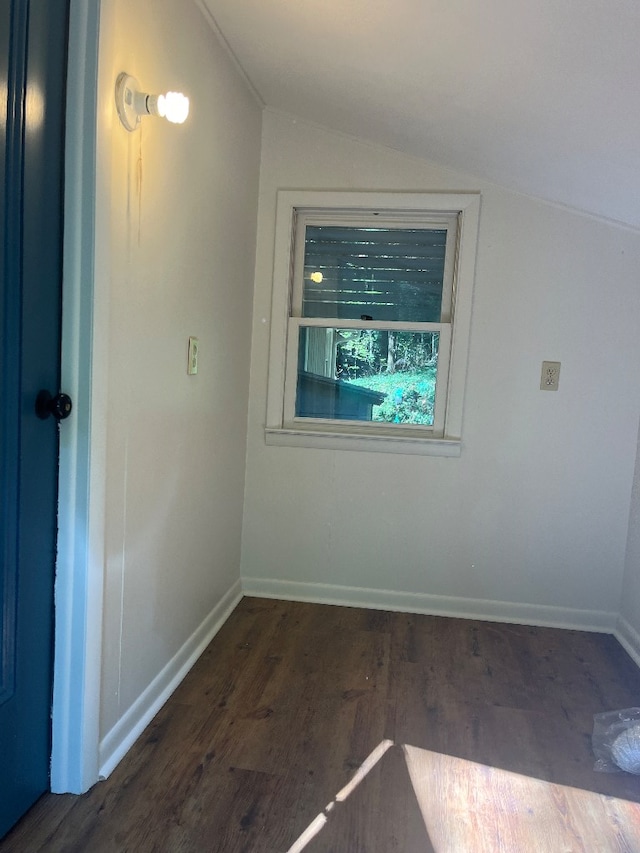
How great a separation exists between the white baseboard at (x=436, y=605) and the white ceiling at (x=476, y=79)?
1800 mm

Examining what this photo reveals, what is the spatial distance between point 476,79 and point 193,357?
→ 1.27 metres

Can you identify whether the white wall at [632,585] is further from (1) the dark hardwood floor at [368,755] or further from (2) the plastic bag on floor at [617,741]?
(2) the plastic bag on floor at [617,741]

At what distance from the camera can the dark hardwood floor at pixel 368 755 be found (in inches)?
60.2

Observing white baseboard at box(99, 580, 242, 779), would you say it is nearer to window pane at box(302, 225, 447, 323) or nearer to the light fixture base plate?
window pane at box(302, 225, 447, 323)

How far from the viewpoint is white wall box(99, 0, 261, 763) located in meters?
1.63

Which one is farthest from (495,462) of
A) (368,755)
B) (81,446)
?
(81,446)

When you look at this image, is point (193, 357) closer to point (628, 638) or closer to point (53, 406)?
point (53, 406)

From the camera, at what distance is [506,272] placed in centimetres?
279

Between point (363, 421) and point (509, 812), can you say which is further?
point (363, 421)

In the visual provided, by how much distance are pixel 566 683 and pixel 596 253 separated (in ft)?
6.01

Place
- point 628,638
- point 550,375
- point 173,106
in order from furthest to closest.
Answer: point 550,375 → point 628,638 → point 173,106

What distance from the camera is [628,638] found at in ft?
8.84

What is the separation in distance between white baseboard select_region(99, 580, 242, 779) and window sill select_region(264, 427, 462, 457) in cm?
81

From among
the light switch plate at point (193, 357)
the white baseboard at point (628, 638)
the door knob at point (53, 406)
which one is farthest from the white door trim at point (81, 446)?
the white baseboard at point (628, 638)
